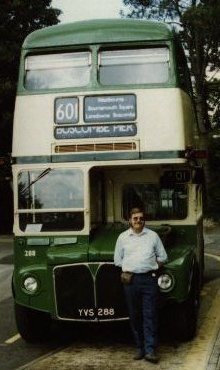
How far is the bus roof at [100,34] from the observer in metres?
9.12

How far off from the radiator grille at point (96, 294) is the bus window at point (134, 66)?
261 cm

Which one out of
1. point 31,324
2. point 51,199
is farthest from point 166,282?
point 31,324

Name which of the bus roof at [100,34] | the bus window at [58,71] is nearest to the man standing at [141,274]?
the bus window at [58,71]

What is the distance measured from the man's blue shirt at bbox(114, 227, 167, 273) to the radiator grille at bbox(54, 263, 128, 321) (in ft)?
1.16

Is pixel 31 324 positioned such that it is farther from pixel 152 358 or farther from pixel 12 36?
pixel 12 36

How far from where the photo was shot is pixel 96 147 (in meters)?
8.77

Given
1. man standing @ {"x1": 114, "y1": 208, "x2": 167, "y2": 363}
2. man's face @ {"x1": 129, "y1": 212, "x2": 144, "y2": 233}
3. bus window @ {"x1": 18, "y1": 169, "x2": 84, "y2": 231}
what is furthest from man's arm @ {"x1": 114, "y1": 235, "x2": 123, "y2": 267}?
bus window @ {"x1": 18, "y1": 169, "x2": 84, "y2": 231}

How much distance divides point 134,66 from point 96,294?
3188 millimetres

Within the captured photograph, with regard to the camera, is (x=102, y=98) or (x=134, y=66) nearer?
(x=102, y=98)

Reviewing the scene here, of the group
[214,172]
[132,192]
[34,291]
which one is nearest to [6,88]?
[214,172]

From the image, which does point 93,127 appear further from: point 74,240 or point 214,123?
point 214,123

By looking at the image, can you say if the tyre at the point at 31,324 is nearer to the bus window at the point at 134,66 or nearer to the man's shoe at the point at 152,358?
the man's shoe at the point at 152,358

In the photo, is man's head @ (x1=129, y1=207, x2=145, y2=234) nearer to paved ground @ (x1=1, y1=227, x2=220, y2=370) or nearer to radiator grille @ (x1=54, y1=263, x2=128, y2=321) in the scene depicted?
radiator grille @ (x1=54, y1=263, x2=128, y2=321)

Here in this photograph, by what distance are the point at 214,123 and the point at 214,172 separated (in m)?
3.59
